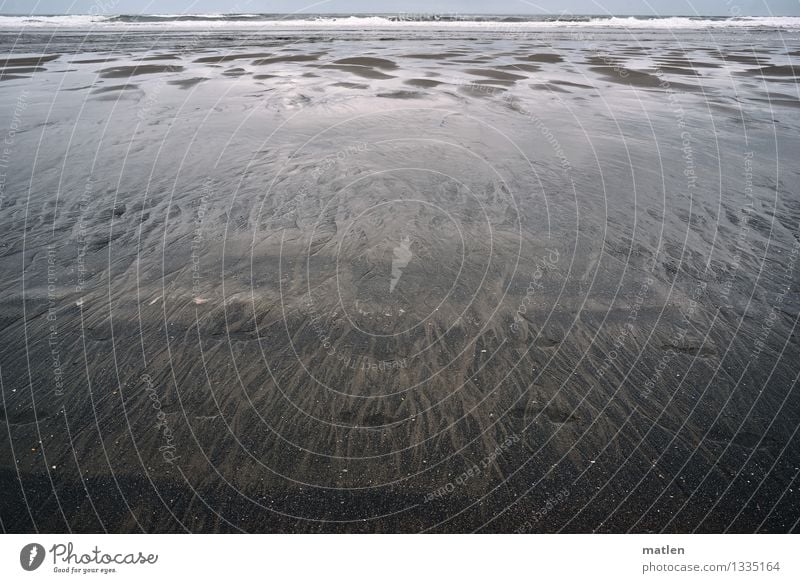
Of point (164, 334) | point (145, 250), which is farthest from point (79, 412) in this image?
point (145, 250)

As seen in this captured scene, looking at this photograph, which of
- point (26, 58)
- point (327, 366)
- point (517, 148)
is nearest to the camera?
point (327, 366)

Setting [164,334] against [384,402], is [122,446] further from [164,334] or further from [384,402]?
[384,402]

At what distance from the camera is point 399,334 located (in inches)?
137

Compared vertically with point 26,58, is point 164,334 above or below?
below

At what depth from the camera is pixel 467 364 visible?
3209 mm

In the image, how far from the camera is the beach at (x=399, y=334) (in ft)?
7.75

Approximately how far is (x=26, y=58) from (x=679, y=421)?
27029mm

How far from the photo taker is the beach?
2.36 meters

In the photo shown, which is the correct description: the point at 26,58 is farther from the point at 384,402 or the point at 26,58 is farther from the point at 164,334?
the point at 384,402

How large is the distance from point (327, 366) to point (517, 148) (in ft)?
18.2

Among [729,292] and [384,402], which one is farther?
[729,292]

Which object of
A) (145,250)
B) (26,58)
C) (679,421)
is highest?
(26,58)

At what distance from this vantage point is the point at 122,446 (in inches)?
102
